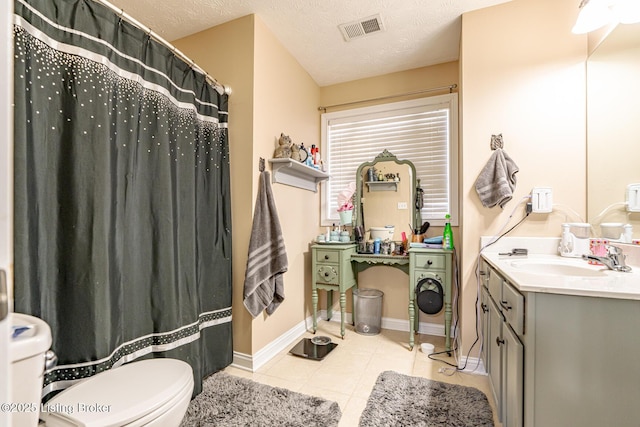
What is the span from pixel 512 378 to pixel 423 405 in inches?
26.8

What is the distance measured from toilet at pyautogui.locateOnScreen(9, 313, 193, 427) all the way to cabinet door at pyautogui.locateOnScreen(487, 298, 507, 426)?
4.67 feet

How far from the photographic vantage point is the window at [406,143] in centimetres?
273

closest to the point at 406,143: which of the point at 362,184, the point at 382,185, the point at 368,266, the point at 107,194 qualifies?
the point at 382,185

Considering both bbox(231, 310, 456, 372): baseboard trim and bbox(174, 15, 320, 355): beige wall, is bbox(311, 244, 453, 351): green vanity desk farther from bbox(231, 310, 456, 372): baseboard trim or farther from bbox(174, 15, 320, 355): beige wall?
bbox(174, 15, 320, 355): beige wall

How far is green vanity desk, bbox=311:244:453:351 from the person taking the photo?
2.34 metres

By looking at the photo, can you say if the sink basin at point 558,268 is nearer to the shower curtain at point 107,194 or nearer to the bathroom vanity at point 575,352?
the bathroom vanity at point 575,352

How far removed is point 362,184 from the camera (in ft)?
9.91

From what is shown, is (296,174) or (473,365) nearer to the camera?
(473,365)

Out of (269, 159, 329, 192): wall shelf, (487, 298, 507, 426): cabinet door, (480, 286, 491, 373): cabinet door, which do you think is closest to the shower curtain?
(269, 159, 329, 192): wall shelf

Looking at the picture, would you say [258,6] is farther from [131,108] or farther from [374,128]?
[374,128]

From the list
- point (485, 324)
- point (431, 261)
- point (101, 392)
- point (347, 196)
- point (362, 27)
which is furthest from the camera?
point (347, 196)

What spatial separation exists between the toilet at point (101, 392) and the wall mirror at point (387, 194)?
213 centimetres

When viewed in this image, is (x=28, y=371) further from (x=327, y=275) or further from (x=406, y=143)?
(x=406, y=143)

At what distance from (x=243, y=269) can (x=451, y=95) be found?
243cm
